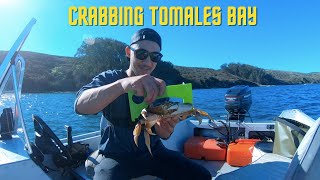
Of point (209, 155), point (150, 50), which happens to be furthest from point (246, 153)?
point (150, 50)

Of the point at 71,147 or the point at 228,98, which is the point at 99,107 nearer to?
the point at 71,147

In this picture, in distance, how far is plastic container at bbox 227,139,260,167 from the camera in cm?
488

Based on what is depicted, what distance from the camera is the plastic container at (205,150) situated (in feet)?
18.0

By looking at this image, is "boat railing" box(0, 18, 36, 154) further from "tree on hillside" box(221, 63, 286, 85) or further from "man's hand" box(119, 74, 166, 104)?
"tree on hillside" box(221, 63, 286, 85)

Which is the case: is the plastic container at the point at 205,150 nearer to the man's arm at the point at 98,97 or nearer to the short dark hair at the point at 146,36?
the short dark hair at the point at 146,36

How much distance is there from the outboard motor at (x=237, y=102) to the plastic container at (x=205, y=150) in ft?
3.64

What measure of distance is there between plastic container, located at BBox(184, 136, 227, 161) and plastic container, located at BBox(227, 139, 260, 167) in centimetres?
34

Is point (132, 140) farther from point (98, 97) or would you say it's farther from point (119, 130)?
point (98, 97)

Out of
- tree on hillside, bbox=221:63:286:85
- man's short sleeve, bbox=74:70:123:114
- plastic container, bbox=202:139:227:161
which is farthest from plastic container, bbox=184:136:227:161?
tree on hillside, bbox=221:63:286:85

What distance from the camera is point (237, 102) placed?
697 centimetres

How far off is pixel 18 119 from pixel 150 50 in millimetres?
1497

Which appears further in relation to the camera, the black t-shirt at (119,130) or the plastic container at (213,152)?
the plastic container at (213,152)

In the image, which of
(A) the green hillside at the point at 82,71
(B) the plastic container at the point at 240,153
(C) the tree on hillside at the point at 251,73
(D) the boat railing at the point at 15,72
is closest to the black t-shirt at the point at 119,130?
(D) the boat railing at the point at 15,72

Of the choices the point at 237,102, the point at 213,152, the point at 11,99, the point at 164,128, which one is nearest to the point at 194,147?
the point at 213,152
